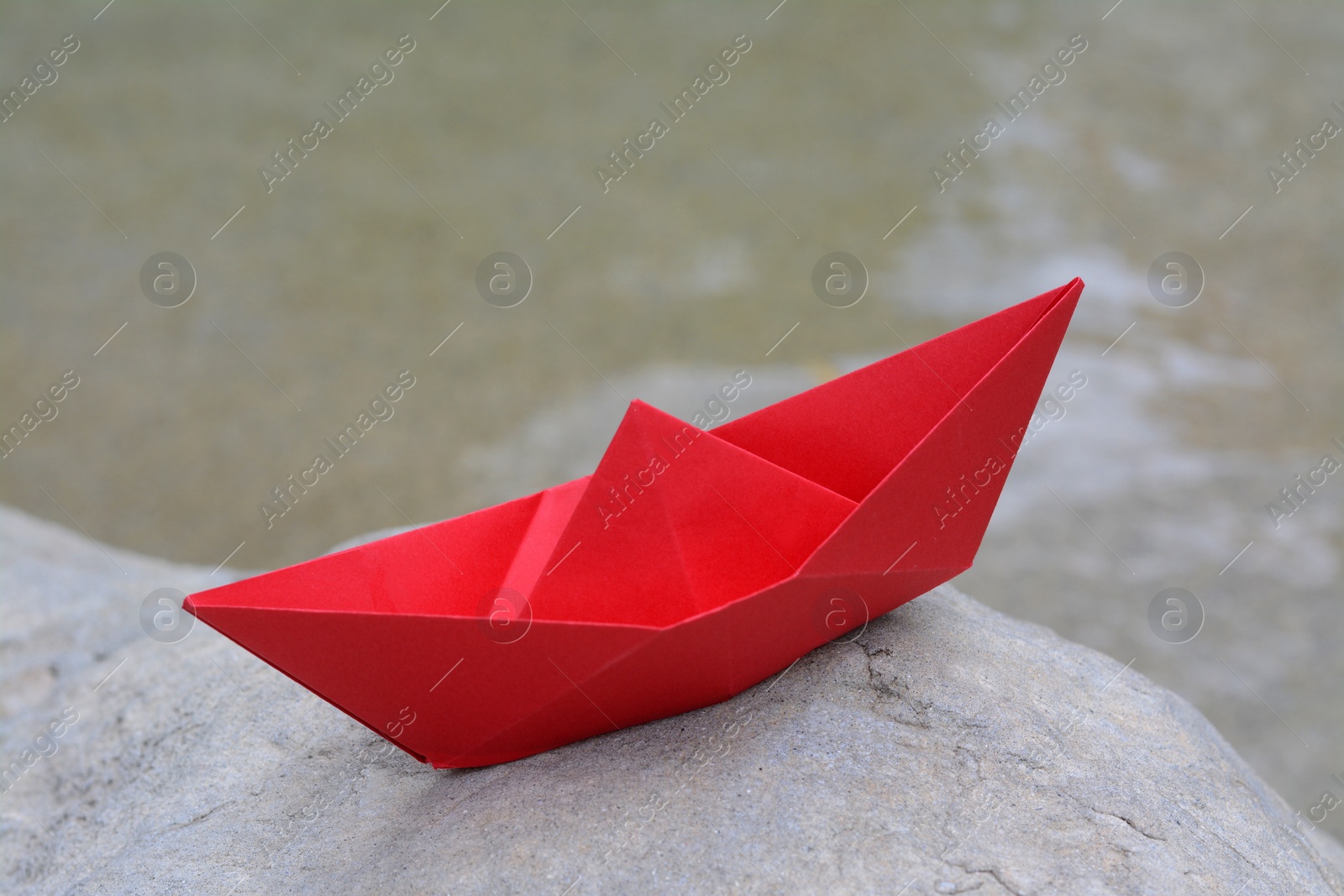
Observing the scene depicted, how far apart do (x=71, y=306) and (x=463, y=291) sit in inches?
89.9

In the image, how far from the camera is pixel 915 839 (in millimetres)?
1604

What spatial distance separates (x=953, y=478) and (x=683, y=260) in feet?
15.7

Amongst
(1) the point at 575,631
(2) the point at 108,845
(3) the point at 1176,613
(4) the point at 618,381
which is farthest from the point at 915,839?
(4) the point at 618,381

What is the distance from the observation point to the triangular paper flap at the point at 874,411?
1931 mm

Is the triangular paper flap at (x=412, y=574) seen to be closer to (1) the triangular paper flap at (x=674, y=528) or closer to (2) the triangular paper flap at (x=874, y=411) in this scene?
(1) the triangular paper flap at (x=674, y=528)

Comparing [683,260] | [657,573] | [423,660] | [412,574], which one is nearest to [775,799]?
[657,573]

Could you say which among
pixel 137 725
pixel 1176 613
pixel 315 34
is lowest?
pixel 1176 613

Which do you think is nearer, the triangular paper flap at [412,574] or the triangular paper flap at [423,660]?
the triangular paper flap at [423,660]

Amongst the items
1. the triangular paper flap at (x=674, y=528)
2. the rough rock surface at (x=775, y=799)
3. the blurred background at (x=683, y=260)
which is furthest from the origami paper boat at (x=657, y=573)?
the blurred background at (x=683, y=260)

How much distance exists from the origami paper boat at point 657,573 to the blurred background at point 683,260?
2.43 metres

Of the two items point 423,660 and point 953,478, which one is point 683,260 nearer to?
point 953,478

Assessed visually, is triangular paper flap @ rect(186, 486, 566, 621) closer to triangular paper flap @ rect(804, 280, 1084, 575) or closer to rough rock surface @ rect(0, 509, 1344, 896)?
rough rock surface @ rect(0, 509, 1344, 896)

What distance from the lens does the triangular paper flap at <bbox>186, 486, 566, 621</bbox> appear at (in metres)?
1.71

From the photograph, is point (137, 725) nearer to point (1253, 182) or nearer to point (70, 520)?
point (70, 520)
